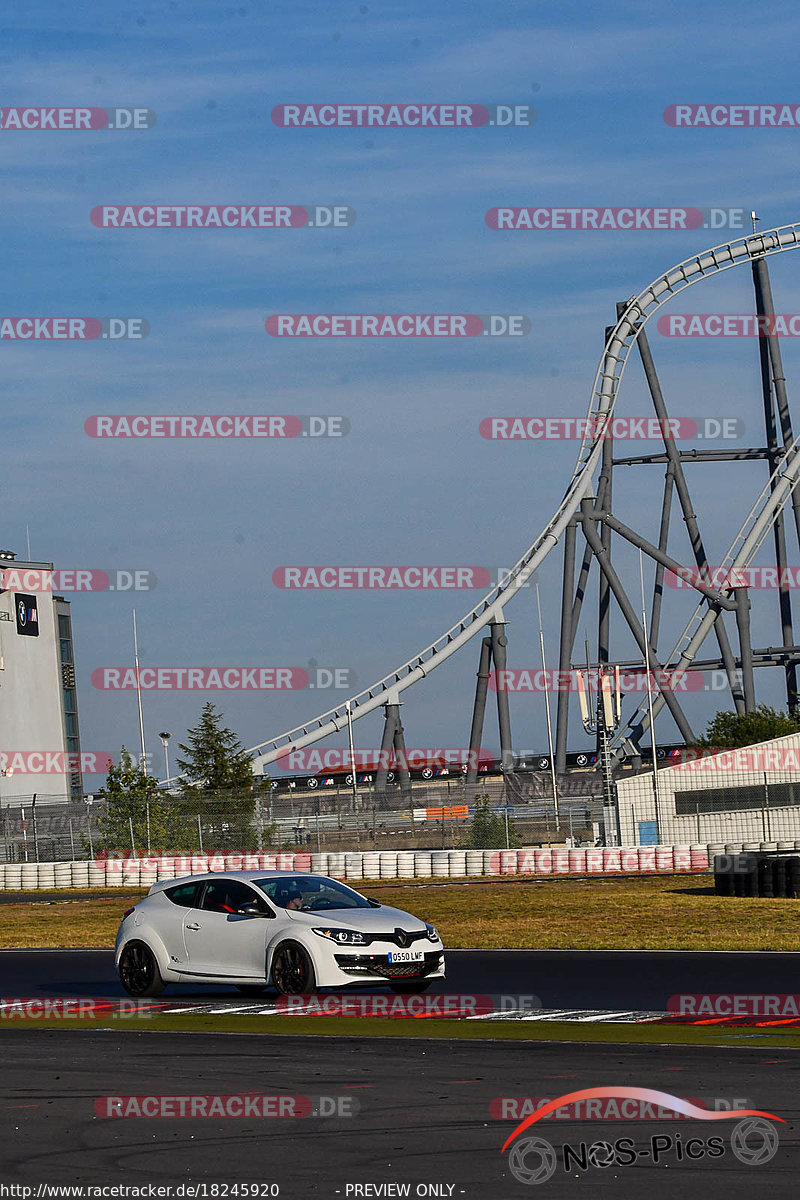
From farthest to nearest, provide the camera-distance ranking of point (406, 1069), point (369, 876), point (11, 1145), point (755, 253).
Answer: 1. point (755, 253)
2. point (369, 876)
3. point (406, 1069)
4. point (11, 1145)

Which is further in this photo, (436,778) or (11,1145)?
(436,778)

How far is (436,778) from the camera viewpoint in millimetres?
88250

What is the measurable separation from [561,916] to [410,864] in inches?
597

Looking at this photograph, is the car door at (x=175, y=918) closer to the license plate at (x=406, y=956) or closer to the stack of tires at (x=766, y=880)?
the license plate at (x=406, y=956)

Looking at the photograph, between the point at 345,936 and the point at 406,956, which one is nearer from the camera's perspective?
the point at 345,936

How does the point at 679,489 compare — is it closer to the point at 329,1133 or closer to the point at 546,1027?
the point at 546,1027

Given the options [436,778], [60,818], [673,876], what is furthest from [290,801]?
[436,778]

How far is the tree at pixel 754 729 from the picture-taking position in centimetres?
6956

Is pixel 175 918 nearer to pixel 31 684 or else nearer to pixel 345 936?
pixel 345 936

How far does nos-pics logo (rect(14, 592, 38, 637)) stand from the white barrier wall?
44182 mm

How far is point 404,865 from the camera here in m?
44.1

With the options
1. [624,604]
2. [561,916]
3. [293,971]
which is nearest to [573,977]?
[293,971]

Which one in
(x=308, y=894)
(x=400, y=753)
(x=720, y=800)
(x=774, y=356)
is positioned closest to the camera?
(x=308, y=894)

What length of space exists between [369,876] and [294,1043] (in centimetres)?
3094
